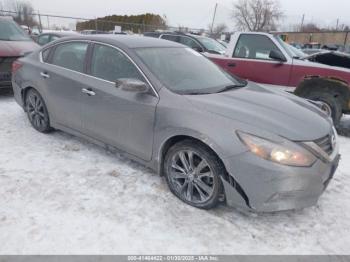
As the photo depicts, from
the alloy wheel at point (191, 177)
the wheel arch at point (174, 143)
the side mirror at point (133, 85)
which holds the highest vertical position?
the side mirror at point (133, 85)

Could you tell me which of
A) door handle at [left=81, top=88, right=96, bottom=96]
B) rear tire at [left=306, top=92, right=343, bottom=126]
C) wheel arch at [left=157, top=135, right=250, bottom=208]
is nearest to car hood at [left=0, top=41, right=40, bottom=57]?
door handle at [left=81, top=88, right=96, bottom=96]

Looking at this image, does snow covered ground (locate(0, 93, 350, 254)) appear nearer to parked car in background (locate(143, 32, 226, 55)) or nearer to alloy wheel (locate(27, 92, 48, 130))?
alloy wheel (locate(27, 92, 48, 130))

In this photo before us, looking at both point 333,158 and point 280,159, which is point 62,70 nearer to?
point 280,159

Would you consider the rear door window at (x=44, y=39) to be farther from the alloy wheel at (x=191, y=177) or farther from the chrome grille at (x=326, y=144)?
the chrome grille at (x=326, y=144)

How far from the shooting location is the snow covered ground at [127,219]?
2.80m

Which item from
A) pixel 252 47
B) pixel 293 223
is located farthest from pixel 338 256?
pixel 252 47

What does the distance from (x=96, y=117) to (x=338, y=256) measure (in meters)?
2.97

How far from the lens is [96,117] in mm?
4070

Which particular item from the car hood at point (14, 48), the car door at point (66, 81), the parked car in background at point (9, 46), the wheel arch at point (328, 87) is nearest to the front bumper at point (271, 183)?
the car door at point (66, 81)

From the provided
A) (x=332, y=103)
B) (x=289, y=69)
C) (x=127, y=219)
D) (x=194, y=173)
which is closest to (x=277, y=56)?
(x=289, y=69)

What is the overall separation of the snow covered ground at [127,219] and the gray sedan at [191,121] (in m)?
0.27

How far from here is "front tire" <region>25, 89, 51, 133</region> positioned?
4973mm

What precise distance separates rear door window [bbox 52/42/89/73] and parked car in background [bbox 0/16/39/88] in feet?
6.87

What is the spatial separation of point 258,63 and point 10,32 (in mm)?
6011
